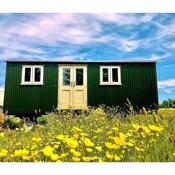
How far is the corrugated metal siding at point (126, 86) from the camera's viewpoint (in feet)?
36.6

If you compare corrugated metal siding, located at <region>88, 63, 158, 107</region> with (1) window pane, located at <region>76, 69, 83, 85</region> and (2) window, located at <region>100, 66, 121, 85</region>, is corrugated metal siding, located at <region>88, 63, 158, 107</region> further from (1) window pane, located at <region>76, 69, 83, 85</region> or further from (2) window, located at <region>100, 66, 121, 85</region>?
(1) window pane, located at <region>76, 69, 83, 85</region>

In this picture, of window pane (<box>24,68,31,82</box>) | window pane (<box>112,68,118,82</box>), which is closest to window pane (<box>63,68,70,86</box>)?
window pane (<box>24,68,31,82</box>)

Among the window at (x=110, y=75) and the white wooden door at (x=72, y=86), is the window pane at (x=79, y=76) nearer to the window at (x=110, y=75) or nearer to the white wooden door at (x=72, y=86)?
the white wooden door at (x=72, y=86)

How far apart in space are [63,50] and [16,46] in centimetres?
104

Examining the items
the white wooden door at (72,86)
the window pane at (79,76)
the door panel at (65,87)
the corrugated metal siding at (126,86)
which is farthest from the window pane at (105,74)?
the door panel at (65,87)

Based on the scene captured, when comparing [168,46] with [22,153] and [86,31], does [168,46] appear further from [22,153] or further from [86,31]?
[22,153]

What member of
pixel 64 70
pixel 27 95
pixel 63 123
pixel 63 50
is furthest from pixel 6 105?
pixel 63 123

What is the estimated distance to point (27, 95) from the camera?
11.4 m

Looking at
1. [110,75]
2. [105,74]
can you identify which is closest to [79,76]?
[105,74]

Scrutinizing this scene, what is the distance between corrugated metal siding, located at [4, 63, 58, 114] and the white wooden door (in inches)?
8.4

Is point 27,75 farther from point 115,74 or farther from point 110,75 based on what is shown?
point 115,74

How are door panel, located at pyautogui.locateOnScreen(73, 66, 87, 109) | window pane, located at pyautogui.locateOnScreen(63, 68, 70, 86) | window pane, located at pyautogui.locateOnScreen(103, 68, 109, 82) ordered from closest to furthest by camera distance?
door panel, located at pyautogui.locateOnScreen(73, 66, 87, 109), window pane, located at pyautogui.locateOnScreen(103, 68, 109, 82), window pane, located at pyautogui.locateOnScreen(63, 68, 70, 86)

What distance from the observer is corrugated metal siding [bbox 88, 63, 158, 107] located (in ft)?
36.6

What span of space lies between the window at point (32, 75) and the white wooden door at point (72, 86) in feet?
2.12
